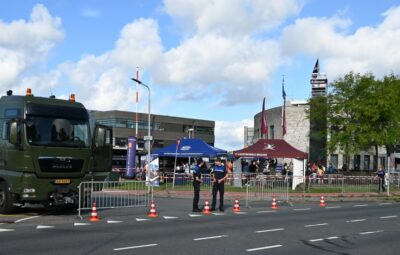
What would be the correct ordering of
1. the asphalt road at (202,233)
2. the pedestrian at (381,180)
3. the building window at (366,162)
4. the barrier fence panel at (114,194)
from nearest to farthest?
the asphalt road at (202,233) < the barrier fence panel at (114,194) < the pedestrian at (381,180) < the building window at (366,162)

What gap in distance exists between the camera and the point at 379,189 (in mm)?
31203

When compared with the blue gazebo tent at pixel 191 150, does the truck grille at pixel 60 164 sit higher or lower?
lower

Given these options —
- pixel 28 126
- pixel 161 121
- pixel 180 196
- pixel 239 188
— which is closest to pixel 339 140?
pixel 239 188

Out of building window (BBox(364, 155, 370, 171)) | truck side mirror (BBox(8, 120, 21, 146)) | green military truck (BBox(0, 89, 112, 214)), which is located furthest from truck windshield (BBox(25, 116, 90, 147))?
building window (BBox(364, 155, 370, 171))

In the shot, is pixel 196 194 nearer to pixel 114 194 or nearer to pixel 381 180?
pixel 114 194

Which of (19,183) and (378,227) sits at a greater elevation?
(19,183)

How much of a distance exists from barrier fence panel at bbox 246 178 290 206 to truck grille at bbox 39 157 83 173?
385 inches

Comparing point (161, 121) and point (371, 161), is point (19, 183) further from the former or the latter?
point (161, 121)

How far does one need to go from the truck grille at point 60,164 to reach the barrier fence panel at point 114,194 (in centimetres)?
60

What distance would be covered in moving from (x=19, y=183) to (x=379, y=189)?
2201 centimetres

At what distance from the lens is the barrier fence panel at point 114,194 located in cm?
1642

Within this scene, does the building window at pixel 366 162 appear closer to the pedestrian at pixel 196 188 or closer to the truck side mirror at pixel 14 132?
the pedestrian at pixel 196 188

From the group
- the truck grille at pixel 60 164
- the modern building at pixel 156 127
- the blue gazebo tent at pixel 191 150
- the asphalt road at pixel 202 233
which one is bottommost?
the asphalt road at pixel 202 233

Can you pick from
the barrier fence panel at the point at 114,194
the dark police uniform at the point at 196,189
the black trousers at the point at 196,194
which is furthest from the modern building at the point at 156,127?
the black trousers at the point at 196,194
